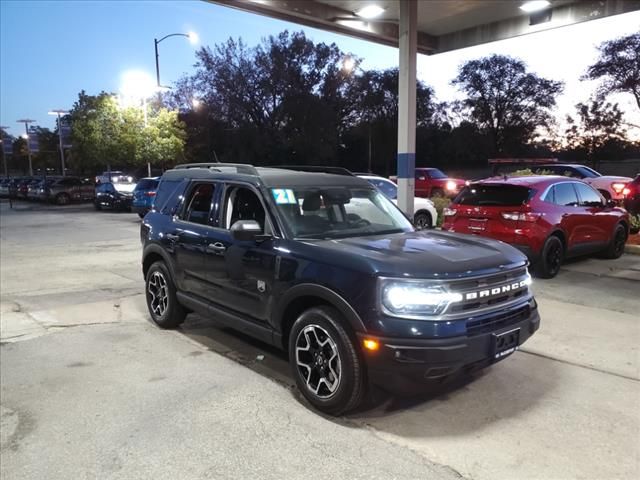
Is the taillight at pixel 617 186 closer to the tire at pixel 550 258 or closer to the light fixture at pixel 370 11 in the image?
the light fixture at pixel 370 11

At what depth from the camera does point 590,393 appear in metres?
4.16

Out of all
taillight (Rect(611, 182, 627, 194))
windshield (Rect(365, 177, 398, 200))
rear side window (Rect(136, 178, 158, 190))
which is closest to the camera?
windshield (Rect(365, 177, 398, 200))

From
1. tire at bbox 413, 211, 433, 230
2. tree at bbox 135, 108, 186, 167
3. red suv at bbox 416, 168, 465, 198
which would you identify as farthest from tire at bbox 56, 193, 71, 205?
tire at bbox 413, 211, 433, 230

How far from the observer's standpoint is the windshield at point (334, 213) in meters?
4.41

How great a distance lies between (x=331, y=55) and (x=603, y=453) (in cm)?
4151

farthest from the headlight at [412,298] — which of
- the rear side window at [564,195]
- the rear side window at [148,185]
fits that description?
the rear side window at [148,185]

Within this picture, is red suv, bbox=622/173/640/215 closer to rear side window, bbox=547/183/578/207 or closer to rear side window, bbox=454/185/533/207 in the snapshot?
rear side window, bbox=547/183/578/207

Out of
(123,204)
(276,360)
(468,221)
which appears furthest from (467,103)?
(276,360)

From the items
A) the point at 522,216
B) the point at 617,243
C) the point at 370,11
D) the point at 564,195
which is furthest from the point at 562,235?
the point at 370,11

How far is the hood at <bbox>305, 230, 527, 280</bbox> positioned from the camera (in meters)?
3.50

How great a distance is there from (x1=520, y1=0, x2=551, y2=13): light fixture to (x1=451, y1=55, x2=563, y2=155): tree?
37.5 meters

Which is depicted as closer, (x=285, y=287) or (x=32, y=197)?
(x=285, y=287)

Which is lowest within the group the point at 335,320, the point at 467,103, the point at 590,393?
the point at 590,393

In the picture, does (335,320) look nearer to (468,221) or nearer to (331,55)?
(468,221)
